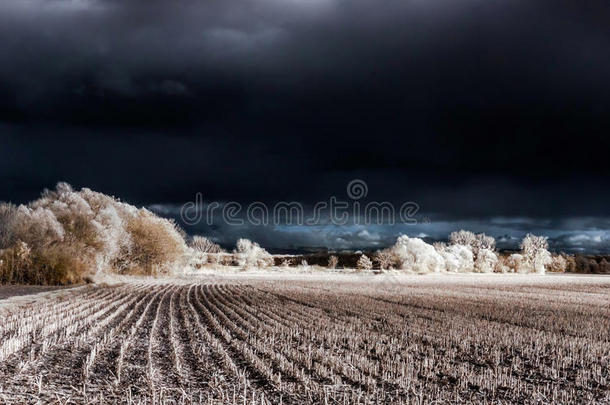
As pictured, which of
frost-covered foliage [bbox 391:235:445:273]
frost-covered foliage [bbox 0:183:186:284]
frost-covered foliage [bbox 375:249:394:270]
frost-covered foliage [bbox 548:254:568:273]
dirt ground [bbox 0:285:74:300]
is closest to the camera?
dirt ground [bbox 0:285:74:300]

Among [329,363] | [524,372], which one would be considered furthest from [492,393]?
[329,363]

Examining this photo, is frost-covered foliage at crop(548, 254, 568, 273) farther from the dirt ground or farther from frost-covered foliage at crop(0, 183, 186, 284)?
the dirt ground

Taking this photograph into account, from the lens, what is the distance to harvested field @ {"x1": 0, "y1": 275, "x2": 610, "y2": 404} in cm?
1206

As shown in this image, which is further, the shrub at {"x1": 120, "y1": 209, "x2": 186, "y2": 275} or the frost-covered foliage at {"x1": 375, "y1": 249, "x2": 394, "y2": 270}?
the frost-covered foliage at {"x1": 375, "y1": 249, "x2": 394, "y2": 270}

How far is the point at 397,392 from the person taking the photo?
482 inches

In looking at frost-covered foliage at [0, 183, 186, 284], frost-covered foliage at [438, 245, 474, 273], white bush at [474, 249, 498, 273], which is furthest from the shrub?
white bush at [474, 249, 498, 273]

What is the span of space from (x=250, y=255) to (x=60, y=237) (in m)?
104

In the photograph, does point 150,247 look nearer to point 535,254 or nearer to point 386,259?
point 386,259

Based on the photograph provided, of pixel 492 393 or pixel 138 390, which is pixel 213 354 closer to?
pixel 138 390

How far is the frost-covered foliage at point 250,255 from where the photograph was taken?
505 ft

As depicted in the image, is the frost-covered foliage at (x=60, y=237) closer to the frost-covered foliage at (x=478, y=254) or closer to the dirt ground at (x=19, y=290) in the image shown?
the dirt ground at (x=19, y=290)

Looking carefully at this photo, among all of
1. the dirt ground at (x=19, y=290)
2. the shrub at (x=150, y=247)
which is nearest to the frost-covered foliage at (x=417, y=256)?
the shrub at (x=150, y=247)

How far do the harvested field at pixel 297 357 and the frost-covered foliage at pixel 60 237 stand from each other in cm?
2990

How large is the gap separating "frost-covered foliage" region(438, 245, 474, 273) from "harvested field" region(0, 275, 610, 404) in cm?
10879
